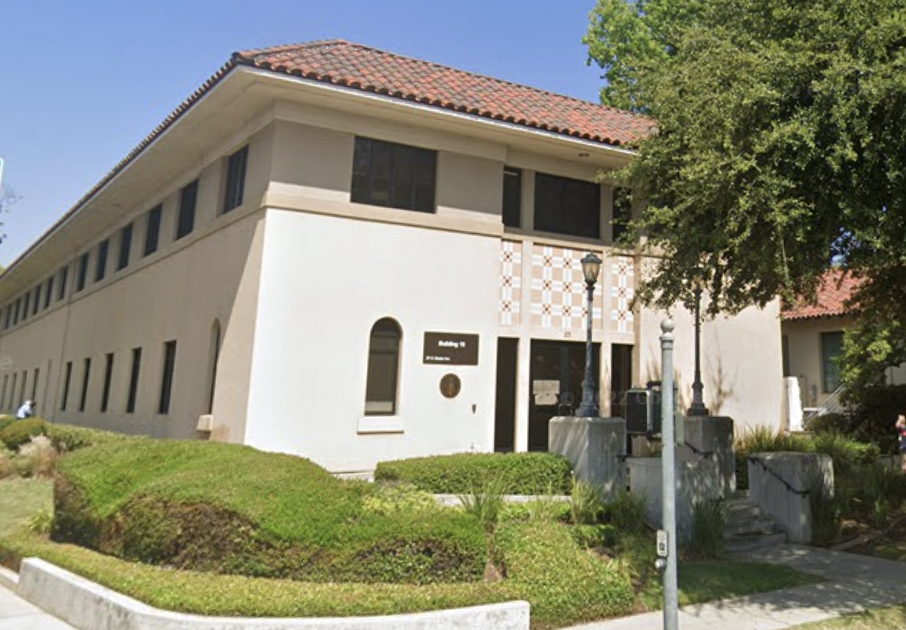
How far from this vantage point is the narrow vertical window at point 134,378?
60.6 feet

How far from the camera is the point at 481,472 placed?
1033 centimetres

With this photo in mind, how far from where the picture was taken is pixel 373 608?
5.87 meters

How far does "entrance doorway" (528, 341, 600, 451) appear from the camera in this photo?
1479cm

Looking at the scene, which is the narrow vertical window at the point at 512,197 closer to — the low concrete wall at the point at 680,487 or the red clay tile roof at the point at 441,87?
the red clay tile roof at the point at 441,87

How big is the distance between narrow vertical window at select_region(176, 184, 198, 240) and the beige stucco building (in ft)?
0.26

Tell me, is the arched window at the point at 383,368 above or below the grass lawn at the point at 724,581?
above

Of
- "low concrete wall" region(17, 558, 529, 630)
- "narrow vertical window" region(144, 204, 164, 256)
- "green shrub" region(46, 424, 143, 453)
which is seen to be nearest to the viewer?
"low concrete wall" region(17, 558, 529, 630)

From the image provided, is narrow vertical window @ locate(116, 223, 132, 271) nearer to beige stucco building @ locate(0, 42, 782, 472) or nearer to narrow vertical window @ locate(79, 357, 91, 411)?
beige stucco building @ locate(0, 42, 782, 472)

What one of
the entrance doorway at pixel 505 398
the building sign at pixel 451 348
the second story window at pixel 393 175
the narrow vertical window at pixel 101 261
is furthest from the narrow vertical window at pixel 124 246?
the entrance doorway at pixel 505 398

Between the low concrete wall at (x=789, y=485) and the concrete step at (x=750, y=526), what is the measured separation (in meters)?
0.26

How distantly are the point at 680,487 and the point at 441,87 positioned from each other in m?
9.85

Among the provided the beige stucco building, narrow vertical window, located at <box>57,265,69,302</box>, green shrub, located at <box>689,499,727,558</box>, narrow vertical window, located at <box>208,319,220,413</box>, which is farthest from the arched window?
narrow vertical window, located at <box>57,265,69,302</box>

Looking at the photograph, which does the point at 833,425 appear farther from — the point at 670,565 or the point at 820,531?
the point at 670,565

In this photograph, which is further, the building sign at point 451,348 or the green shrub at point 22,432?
the green shrub at point 22,432
